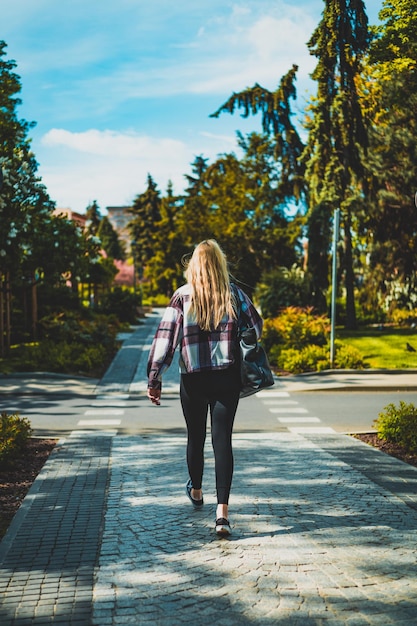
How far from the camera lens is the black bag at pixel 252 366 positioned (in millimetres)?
4887

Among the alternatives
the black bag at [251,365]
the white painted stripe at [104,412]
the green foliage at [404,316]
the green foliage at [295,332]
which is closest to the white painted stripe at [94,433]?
the white painted stripe at [104,412]

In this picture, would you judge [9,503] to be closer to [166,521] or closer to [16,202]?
[166,521]

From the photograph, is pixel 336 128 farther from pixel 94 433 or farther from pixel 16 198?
pixel 94 433

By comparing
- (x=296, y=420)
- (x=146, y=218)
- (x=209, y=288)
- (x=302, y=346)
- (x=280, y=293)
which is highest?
(x=146, y=218)

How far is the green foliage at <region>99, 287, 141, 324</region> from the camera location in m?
37.3

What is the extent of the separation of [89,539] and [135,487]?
1480 millimetres

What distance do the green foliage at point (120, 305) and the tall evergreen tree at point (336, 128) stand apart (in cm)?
1308

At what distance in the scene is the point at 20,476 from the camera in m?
6.96

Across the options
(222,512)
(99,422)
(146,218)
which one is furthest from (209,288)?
(146,218)

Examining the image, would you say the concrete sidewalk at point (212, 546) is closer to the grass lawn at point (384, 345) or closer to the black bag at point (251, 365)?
the black bag at point (251, 365)

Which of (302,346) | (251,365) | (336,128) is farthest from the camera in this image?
(336,128)

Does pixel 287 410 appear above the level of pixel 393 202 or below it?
below

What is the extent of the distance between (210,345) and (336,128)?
22.8 m

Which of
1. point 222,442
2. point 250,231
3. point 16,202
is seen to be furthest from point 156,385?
point 250,231
